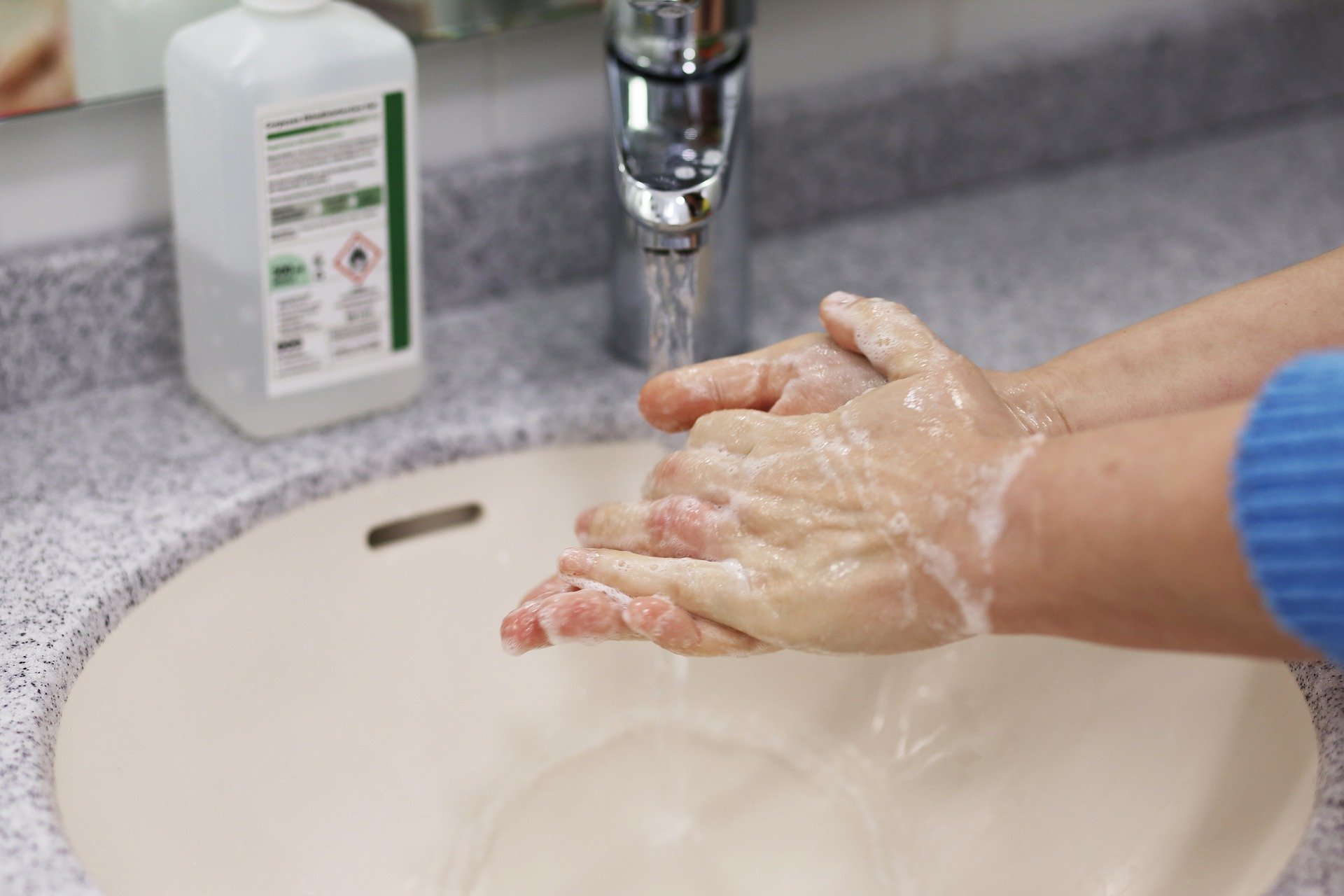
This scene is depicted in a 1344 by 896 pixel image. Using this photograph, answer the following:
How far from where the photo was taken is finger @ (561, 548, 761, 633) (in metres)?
0.60

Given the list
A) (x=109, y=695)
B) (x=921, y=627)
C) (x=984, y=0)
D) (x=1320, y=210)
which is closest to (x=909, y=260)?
(x=984, y=0)

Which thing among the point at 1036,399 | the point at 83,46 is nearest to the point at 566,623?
the point at 1036,399

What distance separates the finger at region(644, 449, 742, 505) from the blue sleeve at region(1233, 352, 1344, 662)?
0.24 meters

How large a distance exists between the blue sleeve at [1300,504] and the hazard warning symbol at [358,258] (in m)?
0.45

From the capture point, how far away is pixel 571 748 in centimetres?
77

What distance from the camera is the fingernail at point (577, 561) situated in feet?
2.10

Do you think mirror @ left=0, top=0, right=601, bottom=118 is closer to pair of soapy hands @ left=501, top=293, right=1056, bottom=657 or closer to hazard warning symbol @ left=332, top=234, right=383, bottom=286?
hazard warning symbol @ left=332, top=234, right=383, bottom=286

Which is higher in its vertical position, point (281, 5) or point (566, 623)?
point (281, 5)

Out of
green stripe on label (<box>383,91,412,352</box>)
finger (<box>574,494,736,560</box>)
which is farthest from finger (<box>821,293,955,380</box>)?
green stripe on label (<box>383,91,412,352</box>)

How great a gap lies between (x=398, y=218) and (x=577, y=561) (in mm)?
219

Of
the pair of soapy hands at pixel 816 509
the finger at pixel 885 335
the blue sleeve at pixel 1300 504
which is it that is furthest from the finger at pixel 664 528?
the blue sleeve at pixel 1300 504

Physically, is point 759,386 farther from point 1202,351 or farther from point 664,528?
point 1202,351

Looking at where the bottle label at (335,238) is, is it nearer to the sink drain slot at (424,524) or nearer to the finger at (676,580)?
the sink drain slot at (424,524)

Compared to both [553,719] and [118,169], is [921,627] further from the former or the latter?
[118,169]
